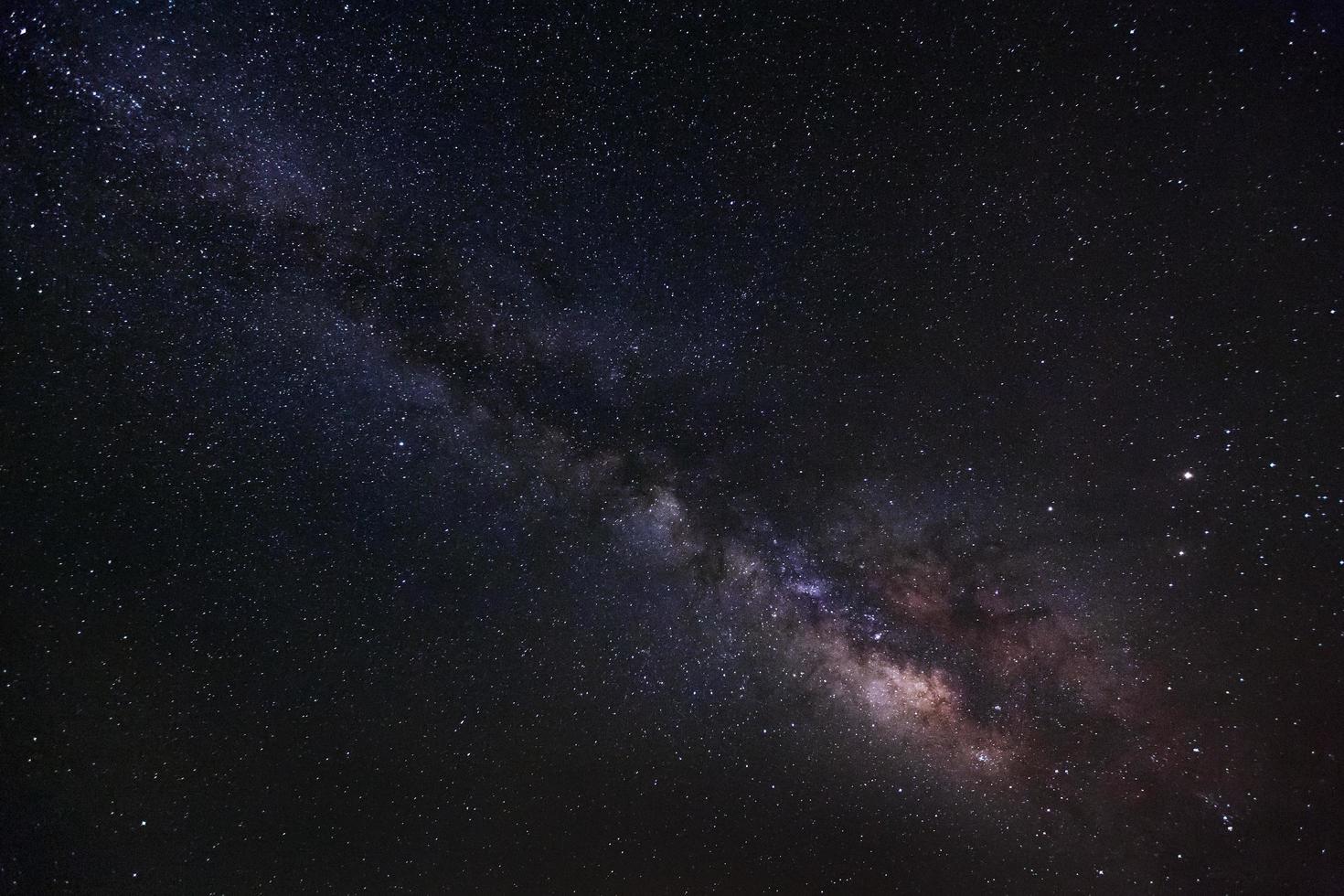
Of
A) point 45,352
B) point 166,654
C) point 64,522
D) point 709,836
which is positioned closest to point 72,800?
point 166,654

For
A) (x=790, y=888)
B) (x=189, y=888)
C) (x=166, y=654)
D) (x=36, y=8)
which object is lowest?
(x=189, y=888)

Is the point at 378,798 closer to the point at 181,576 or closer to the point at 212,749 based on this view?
the point at 212,749

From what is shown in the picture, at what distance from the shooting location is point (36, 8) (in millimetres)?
1742

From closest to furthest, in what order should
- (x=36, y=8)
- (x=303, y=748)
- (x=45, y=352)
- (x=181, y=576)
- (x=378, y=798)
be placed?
1. (x=36, y=8)
2. (x=45, y=352)
3. (x=181, y=576)
4. (x=303, y=748)
5. (x=378, y=798)

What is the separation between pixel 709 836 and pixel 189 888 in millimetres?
3290

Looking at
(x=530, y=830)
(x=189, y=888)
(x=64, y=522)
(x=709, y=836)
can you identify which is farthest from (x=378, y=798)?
(x=709, y=836)

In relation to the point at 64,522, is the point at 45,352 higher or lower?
higher

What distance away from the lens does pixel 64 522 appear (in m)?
2.27

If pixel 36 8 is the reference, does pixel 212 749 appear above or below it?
below

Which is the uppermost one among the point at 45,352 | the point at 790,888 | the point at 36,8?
the point at 36,8

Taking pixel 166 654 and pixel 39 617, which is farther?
pixel 166 654

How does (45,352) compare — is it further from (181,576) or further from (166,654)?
(166,654)

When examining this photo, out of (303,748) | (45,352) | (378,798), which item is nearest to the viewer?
(45,352)

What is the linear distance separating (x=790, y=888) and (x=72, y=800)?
483 cm
